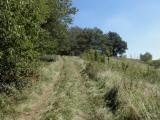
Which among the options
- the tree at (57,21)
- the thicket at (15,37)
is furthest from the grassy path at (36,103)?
the tree at (57,21)

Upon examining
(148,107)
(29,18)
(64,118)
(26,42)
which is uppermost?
(29,18)

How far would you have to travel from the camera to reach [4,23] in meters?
16.1

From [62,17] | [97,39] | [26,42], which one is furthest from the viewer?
[97,39]

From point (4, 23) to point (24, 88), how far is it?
626cm

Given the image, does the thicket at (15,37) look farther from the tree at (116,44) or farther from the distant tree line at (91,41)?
the tree at (116,44)

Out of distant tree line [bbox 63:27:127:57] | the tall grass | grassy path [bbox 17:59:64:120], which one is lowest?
grassy path [bbox 17:59:64:120]

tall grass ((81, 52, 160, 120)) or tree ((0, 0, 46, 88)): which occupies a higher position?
tree ((0, 0, 46, 88))

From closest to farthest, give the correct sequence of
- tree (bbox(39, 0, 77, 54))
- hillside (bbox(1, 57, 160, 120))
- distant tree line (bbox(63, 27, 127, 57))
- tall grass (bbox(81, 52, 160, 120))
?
tall grass (bbox(81, 52, 160, 120)), hillside (bbox(1, 57, 160, 120)), tree (bbox(39, 0, 77, 54)), distant tree line (bbox(63, 27, 127, 57))

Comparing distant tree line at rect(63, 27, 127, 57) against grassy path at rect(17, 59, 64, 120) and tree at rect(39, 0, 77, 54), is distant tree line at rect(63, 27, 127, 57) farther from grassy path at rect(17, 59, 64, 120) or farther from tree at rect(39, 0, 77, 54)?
grassy path at rect(17, 59, 64, 120)

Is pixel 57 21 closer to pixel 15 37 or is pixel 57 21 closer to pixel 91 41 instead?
pixel 15 37

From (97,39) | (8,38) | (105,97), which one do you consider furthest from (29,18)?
(97,39)

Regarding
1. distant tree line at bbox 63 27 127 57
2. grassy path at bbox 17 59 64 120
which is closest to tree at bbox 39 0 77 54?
grassy path at bbox 17 59 64 120

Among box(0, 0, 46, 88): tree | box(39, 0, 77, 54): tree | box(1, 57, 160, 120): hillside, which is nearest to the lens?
box(1, 57, 160, 120): hillside

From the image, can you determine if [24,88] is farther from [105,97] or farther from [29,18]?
[105,97]
